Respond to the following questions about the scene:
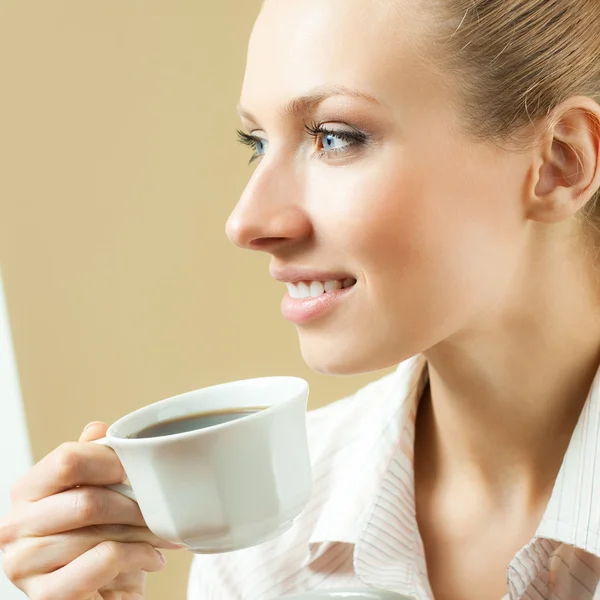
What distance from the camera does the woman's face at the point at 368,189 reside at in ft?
3.29

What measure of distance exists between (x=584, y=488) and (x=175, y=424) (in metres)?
0.49

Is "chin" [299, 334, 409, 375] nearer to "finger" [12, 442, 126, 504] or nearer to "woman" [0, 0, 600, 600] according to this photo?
"woman" [0, 0, 600, 600]

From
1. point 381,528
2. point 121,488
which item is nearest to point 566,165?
point 381,528

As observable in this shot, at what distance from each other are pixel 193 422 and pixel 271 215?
0.78 ft

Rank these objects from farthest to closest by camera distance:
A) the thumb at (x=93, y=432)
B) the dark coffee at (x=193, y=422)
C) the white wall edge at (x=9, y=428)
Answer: the white wall edge at (x=9, y=428), the thumb at (x=93, y=432), the dark coffee at (x=193, y=422)

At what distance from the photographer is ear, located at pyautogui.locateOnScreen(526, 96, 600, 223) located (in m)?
1.06

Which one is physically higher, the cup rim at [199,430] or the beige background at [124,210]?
the beige background at [124,210]

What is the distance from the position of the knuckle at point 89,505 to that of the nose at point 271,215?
307 mm

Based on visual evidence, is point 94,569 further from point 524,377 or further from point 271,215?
point 524,377

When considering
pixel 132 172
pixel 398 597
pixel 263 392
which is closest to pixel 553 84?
pixel 263 392

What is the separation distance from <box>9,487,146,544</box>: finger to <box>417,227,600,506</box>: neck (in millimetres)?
432

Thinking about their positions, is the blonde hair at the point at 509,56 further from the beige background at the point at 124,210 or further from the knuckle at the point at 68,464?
the beige background at the point at 124,210

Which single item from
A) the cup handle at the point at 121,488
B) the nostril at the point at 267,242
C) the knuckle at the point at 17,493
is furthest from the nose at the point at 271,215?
the knuckle at the point at 17,493

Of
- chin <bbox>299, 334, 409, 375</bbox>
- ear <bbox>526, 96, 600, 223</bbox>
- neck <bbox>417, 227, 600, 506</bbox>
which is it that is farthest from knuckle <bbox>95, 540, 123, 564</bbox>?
ear <bbox>526, 96, 600, 223</bbox>
